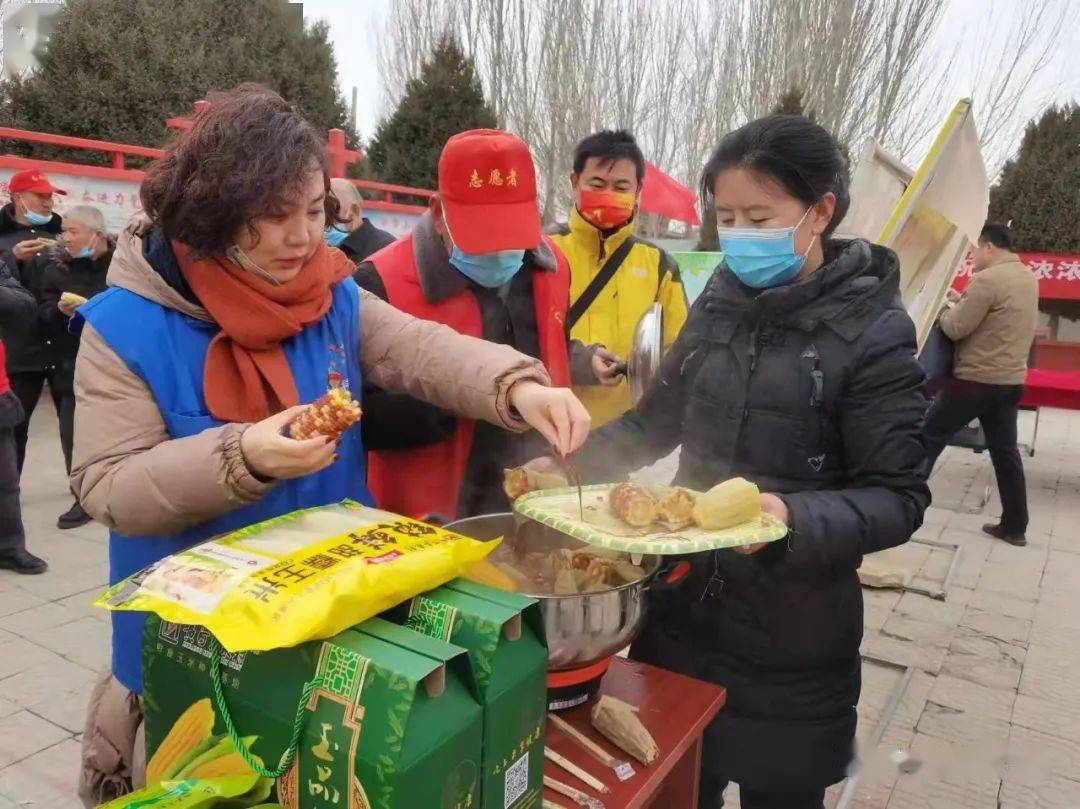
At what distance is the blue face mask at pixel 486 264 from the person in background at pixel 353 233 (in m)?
1.30

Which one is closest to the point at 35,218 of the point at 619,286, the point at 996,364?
the point at 619,286

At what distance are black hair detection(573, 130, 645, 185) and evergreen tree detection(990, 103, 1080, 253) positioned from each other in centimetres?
1310

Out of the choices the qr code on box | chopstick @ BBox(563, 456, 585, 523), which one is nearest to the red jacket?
chopstick @ BBox(563, 456, 585, 523)

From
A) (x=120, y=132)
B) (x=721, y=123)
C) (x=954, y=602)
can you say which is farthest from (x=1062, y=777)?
(x=721, y=123)

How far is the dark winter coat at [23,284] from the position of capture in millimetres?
4950

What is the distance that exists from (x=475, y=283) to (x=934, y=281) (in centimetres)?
228

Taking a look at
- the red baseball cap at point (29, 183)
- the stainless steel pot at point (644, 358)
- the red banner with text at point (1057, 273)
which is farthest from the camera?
the red banner with text at point (1057, 273)

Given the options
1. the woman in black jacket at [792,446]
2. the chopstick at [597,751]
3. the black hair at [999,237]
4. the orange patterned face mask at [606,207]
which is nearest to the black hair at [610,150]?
the orange patterned face mask at [606,207]

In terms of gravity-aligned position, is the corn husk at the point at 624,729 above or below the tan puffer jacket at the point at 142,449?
below

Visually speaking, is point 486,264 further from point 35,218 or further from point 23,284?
point 35,218

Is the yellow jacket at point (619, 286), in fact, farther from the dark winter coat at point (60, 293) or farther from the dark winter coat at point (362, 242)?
the dark winter coat at point (60, 293)

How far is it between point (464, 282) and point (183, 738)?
1481 millimetres

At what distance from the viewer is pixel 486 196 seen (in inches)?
89.2

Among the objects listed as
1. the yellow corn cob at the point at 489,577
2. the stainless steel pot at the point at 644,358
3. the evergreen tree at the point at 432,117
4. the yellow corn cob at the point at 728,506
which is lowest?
the yellow corn cob at the point at 489,577
